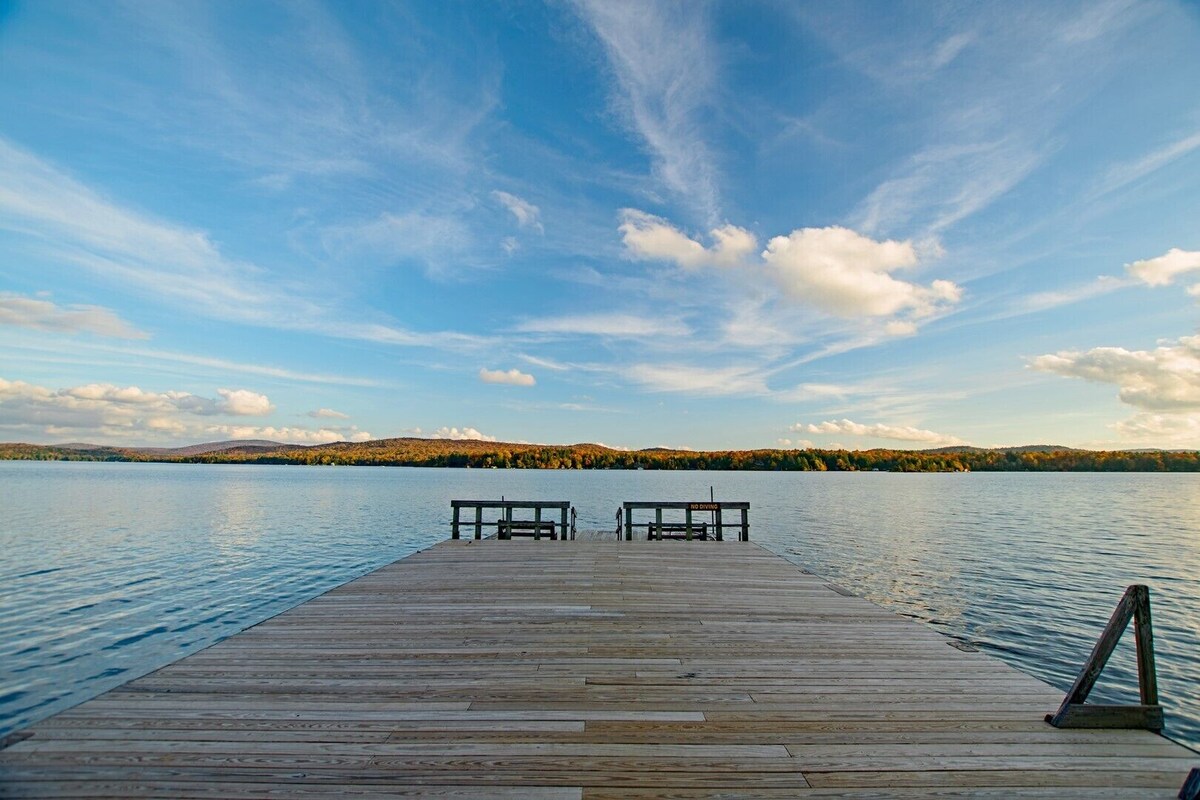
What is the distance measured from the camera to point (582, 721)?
12.7ft

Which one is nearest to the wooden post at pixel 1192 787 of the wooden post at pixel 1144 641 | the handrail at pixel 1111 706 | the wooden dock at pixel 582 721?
the wooden dock at pixel 582 721

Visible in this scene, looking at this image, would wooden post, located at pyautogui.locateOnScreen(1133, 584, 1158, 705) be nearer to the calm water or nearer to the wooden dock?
the wooden dock

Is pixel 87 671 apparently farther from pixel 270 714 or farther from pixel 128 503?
pixel 128 503

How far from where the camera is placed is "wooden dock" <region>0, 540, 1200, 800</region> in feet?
10.4

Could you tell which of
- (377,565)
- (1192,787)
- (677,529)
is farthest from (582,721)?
(377,565)

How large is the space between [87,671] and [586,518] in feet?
89.8

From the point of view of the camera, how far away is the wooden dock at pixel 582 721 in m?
3.16

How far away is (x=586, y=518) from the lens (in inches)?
1384

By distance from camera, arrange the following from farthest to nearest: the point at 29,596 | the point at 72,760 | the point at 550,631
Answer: the point at 29,596, the point at 550,631, the point at 72,760

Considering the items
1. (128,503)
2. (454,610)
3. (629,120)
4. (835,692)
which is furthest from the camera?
(128,503)

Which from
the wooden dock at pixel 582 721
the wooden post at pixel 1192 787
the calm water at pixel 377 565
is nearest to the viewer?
the wooden post at pixel 1192 787

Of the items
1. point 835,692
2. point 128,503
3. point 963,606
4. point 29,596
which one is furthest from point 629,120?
point 128,503

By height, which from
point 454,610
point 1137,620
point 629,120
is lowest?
point 454,610

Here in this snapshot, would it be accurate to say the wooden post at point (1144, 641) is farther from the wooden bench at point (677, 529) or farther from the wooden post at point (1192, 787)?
the wooden bench at point (677, 529)
